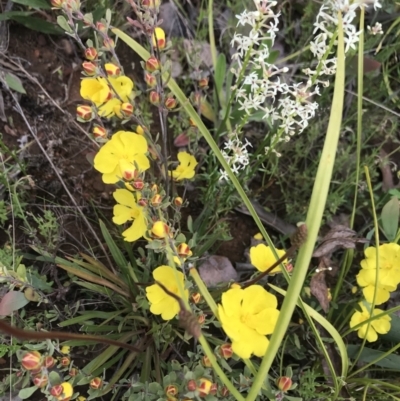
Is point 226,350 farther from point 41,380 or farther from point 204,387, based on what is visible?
point 41,380

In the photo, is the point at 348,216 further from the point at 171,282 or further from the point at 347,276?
the point at 171,282

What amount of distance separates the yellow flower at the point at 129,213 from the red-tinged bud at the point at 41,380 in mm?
367

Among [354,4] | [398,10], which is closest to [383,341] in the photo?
[354,4]

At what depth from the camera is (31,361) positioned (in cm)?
84

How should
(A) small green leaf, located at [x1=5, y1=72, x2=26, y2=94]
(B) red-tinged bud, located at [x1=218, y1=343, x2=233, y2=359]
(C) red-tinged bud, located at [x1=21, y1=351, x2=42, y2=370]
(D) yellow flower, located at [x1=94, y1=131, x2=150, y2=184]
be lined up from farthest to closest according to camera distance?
1. (A) small green leaf, located at [x1=5, y1=72, x2=26, y2=94]
2. (D) yellow flower, located at [x1=94, y1=131, x2=150, y2=184]
3. (B) red-tinged bud, located at [x1=218, y1=343, x2=233, y2=359]
4. (C) red-tinged bud, located at [x1=21, y1=351, x2=42, y2=370]

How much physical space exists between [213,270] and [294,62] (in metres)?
0.87

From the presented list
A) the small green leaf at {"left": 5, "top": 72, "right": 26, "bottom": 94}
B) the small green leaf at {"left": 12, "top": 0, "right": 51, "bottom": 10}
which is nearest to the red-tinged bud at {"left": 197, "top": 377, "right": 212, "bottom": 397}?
the small green leaf at {"left": 5, "top": 72, "right": 26, "bottom": 94}

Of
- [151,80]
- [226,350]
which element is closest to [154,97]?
[151,80]

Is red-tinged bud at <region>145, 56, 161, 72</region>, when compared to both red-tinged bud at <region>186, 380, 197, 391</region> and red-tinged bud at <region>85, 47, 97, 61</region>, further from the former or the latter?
red-tinged bud at <region>186, 380, 197, 391</region>

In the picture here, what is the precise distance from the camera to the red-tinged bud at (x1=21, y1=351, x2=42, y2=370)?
84 centimetres

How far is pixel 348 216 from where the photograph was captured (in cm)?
168

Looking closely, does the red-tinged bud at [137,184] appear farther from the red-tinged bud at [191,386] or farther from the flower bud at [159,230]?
the red-tinged bud at [191,386]

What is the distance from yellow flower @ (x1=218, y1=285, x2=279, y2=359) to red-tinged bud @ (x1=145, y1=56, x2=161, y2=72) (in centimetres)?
48

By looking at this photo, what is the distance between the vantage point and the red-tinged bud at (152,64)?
3.17ft
